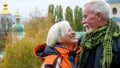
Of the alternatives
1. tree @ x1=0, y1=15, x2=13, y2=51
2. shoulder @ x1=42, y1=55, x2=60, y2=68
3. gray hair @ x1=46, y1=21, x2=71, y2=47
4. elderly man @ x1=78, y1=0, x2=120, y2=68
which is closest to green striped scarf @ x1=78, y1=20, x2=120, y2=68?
elderly man @ x1=78, y1=0, x2=120, y2=68

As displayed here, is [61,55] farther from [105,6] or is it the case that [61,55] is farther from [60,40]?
[105,6]

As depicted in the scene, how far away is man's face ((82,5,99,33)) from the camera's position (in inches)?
161

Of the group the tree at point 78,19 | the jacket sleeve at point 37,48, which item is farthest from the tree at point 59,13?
the jacket sleeve at point 37,48

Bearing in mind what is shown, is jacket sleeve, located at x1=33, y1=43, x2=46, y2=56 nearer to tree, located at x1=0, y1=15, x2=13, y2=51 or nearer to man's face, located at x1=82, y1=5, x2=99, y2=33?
man's face, located at x1=82, y1=5, x2=99, y2=33

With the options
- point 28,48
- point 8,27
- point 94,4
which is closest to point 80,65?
point 94,4

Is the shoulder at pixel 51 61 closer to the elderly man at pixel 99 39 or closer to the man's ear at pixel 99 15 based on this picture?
the elderly man at pixel 99 39

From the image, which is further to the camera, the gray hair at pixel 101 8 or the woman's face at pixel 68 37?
the woman's face at pixel 68 37

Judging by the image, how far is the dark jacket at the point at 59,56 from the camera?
466 cm

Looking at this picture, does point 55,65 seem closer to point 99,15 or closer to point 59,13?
point 99,15

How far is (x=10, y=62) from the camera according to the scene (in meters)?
21.8

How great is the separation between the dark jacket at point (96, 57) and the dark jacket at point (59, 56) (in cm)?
60

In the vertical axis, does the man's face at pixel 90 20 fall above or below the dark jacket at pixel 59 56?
above

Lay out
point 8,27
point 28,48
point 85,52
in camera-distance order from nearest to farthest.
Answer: point 85,52 → point 28,48 → point 8,27

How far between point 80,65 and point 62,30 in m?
0.74
